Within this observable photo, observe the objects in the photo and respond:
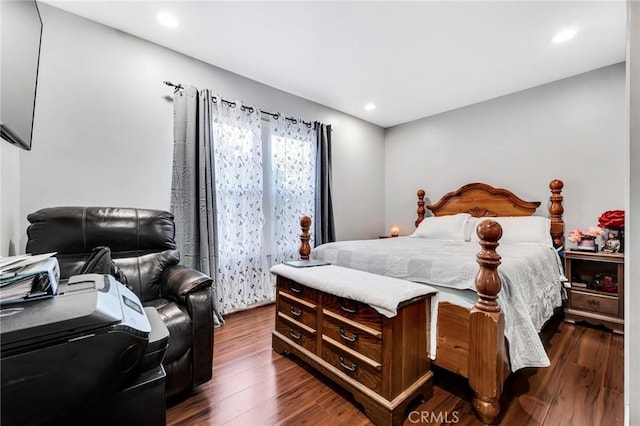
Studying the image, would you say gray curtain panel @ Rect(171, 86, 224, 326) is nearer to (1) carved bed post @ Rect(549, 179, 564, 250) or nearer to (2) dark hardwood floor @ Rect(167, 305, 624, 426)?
(2) dark hardwood floor @ Rect(167, 305, 624, 426)

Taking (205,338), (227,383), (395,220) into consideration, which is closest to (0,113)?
(205,338)

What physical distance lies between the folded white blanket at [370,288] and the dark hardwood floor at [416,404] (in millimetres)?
419

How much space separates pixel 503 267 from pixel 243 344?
6.45 feet

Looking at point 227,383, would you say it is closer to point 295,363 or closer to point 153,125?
point 295,363

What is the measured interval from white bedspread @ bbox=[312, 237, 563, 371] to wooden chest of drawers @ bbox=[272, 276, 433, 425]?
0.94 ft

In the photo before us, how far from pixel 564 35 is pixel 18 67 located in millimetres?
3666

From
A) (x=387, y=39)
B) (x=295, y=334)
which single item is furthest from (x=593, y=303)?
(x=387, y=39)

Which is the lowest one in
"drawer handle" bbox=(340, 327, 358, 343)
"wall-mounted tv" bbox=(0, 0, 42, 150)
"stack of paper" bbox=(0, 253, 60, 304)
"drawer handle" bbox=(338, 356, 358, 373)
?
"drawer handle" bbox=(338, 356, 358, 373)

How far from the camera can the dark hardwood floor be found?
4.58 feet

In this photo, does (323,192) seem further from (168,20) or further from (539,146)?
(539,146)

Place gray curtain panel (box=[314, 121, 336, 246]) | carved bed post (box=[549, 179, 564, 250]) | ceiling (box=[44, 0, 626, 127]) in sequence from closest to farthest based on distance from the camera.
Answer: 1. ceiling (box=[44, 0, 626, 127])
2. carved bed post (box=[549, 179, 564, 250])
3. gray curtain panel (box=[314, 121, 336, 246])

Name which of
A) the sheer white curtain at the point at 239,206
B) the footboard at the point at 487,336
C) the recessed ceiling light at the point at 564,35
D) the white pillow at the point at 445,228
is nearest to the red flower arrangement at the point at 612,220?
the white pillow at the point at 445,228

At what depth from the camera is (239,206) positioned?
2900mm

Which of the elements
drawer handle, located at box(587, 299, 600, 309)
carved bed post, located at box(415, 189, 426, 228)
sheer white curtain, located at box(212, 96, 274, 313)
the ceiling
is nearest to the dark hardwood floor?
drawer handle, located at box(587, 299, 600, 309)
